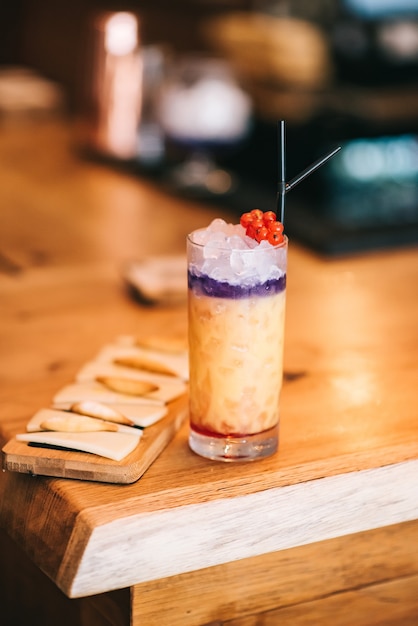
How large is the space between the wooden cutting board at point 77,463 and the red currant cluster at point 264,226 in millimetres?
249

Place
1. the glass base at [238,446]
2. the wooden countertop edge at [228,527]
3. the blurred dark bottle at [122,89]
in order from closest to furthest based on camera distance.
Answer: the wooden countertop edge at [228,527] → the glass base at [238,446] → the blurred dark bottle at [122,89]

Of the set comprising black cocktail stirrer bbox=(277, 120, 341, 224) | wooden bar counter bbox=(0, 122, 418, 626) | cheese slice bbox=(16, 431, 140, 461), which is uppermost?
black cocktail stirrer bbox=(277, 120, 341, 224)

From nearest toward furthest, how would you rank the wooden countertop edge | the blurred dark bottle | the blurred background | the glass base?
the wooden countertop edge < the glass base < the blurred background < the blurred dark bottle

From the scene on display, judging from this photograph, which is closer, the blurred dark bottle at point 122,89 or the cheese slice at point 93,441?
the cheese slice at point 93,441

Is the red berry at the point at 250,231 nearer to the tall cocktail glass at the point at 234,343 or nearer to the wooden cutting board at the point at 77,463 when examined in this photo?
the tall cocktail glass at the point at 234,343

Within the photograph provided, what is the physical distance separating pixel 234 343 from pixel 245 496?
0.51ft

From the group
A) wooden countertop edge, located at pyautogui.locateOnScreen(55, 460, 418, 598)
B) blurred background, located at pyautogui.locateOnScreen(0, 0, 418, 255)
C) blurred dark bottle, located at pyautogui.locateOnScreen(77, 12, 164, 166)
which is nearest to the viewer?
wooden countertop edge, located at pyautogui.locateOnScreen(55, 460, 418, 598)

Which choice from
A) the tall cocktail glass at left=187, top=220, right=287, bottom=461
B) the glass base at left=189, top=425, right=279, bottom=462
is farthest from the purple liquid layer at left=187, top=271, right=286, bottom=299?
the glass base at left=189, top=425, right=279, bottom=462

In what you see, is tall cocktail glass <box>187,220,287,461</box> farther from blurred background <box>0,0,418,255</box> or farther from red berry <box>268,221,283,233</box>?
blurred background <box>0,0,418,255</box>

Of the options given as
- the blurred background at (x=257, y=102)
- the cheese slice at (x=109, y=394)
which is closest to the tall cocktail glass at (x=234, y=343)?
the cheese slice at (x=109, y=394)

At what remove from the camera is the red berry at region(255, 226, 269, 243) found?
3.24 feet

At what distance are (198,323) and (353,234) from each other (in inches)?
39.3

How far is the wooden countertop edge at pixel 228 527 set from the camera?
0.92 meters

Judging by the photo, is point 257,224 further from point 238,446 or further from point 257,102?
point 257,102
